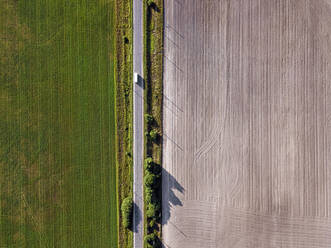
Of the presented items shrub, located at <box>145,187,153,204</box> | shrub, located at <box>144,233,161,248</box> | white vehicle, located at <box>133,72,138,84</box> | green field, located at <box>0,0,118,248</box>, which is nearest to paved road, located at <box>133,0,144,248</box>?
white vehicle, located at <box>133,72,138,84</box>

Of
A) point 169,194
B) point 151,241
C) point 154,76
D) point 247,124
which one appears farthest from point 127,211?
point 247,124

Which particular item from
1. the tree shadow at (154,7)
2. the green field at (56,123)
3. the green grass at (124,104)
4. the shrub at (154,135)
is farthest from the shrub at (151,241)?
the tree shadow at (154,7)

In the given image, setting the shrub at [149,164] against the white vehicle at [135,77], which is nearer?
the shrub at [149,164]

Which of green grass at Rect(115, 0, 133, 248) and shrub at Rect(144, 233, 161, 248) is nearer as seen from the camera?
shrub at Rect(144, 233, 161, 248)

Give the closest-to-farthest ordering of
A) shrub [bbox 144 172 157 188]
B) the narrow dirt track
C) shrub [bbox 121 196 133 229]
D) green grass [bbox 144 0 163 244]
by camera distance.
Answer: shrub [bbox 144 172 157 188]
the narrow dirt track
shrub [bbox 121 196 133 229]
green grass [bbox 144 0 163 244]

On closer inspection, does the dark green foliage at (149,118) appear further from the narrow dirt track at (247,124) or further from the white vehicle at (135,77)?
the white vehicle at (135,77)

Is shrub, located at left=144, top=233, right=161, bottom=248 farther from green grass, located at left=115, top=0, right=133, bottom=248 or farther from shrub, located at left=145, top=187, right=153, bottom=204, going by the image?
shrub, located at left=145, top=187, right=153, bottom=204

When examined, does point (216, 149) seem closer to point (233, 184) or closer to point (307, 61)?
point (233, 184)
